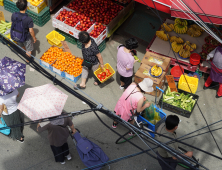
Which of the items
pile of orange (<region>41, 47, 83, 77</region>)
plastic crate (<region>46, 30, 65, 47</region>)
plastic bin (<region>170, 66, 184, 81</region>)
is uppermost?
plastic bin (<region>170, 66, 184, 81</region>)

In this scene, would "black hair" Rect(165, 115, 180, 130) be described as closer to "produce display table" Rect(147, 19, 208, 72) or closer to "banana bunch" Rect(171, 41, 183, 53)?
"produce display table" Rect(147, 19, 208, 72)

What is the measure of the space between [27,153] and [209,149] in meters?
4.26

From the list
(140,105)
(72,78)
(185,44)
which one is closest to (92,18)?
(72,78)

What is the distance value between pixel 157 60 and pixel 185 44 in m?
0.98

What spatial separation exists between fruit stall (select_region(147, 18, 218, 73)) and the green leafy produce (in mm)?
989

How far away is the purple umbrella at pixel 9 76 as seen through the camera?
16.2 ft

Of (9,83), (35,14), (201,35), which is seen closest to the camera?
(9,83)

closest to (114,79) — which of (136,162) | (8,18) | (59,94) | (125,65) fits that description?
(125,65)

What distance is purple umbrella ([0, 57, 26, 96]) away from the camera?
16.2ft

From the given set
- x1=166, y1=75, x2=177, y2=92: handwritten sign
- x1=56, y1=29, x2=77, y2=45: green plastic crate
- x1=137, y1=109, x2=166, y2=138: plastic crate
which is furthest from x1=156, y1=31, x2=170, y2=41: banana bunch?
x1=137, y1=109, x2=166, y2=138: plastic crate

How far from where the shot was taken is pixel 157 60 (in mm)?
7168

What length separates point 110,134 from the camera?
6422mm

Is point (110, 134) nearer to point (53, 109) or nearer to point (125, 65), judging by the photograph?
point (125, 65)

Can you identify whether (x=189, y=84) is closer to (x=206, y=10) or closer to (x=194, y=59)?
(x=194, y=59)
